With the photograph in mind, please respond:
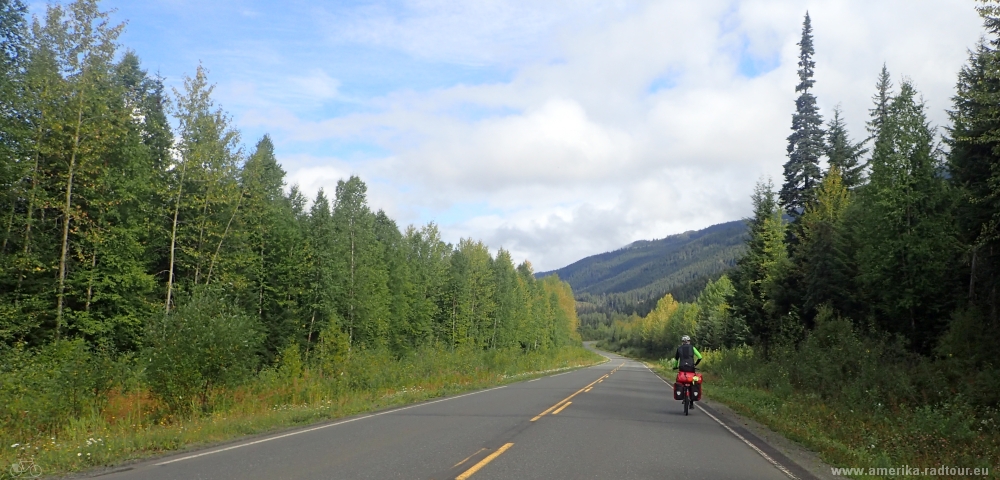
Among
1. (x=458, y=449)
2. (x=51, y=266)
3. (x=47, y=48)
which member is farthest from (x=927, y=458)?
(x=47, y=48)

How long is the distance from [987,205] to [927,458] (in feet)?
43.9

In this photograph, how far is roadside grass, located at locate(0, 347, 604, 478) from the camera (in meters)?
9.67

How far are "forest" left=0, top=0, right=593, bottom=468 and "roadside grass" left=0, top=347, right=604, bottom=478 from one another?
0.10 metres

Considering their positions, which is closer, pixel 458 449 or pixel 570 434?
pixel 458 449

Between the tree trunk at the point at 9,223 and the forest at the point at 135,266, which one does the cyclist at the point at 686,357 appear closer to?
the forest at the point at 135,266

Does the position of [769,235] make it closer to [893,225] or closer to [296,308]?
[893,225]

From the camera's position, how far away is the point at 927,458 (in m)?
9.91

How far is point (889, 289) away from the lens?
25391 millimetres

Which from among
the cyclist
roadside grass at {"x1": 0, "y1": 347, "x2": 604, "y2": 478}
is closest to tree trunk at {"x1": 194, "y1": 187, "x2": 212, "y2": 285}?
roadside grass at {"x1": 0, "y1": 347, "x2": 604, "y2": 478}

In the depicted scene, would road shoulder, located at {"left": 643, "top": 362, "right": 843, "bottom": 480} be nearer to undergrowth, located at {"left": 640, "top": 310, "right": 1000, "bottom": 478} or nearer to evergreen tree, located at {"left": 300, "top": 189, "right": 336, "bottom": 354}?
undergrowth, located at {"left": 640, "top": 310, "right": 1000, "bottom": 478}

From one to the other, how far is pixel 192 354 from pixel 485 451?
9.06m

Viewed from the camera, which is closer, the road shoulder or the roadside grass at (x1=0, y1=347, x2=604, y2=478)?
the road shoulder

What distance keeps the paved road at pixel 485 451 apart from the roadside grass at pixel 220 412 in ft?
3.52

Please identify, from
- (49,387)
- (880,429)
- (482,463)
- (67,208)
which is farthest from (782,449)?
(67,208)
